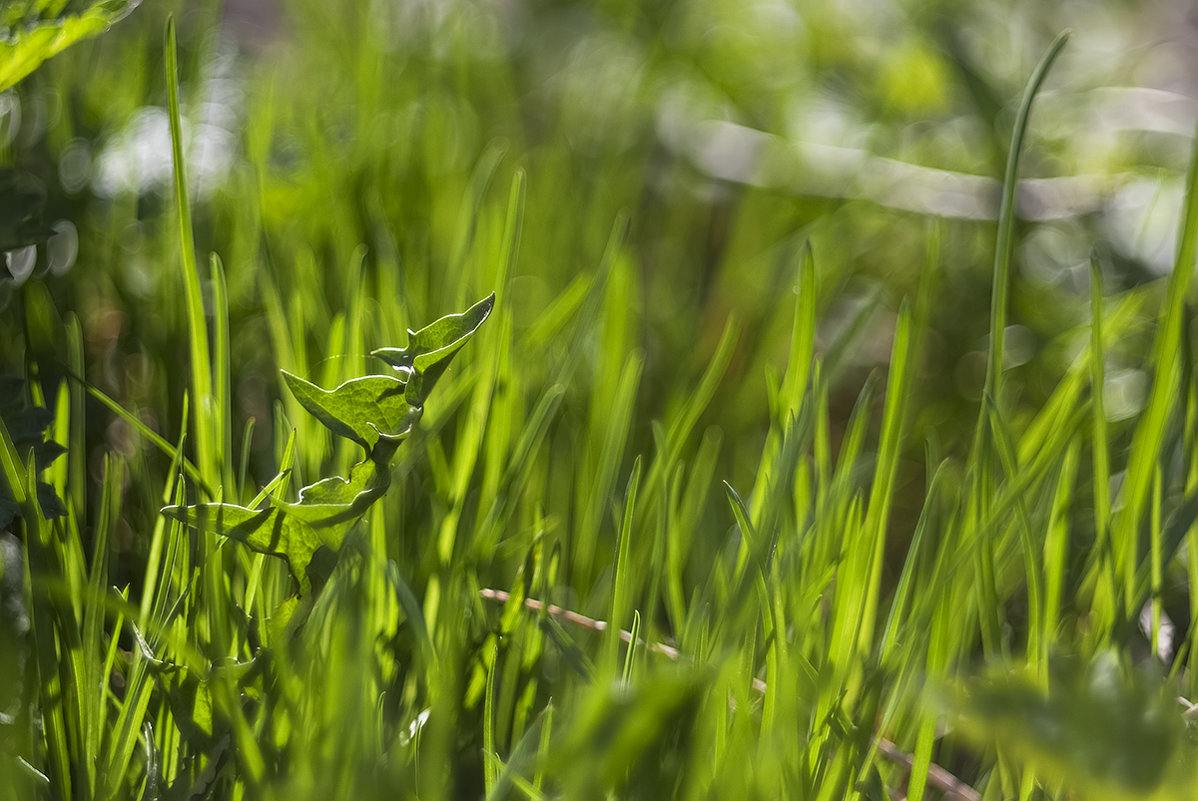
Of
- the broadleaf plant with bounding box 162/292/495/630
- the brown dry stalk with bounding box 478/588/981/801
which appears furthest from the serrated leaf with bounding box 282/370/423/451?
the brown dry stalk with bounding box 478/588/981/801

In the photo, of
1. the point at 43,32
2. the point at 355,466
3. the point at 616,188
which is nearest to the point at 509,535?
the point at 355,466

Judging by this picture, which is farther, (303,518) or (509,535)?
(509,535)

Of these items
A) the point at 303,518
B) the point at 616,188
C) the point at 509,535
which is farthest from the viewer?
the point at 616,188

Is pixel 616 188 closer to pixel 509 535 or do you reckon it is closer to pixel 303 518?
pixel 509 535

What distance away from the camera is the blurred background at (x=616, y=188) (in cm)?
67

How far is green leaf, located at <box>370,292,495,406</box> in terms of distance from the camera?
37cm

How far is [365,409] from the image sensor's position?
390 millimetres

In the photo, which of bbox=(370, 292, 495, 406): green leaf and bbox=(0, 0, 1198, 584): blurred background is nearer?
bbox=(370, 292, 495, 406): green leaf

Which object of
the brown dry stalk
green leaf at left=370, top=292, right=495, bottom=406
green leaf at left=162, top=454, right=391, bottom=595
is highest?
green leaf at left=370, top=292, right=495, bottom=406

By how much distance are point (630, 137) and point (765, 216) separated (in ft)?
0.65

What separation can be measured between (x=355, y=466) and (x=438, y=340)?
6 cm

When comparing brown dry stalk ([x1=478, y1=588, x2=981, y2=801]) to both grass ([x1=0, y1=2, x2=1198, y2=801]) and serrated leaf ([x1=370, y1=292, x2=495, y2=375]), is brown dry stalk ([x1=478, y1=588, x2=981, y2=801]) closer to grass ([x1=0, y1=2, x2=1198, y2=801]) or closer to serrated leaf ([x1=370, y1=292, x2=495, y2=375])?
grass ([x1=0, y1=2, x2=1198, y2=801])

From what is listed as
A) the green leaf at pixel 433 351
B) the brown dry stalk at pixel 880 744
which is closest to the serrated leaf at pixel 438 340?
the green leaf at pixel 433 351

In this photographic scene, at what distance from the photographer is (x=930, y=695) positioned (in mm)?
293
